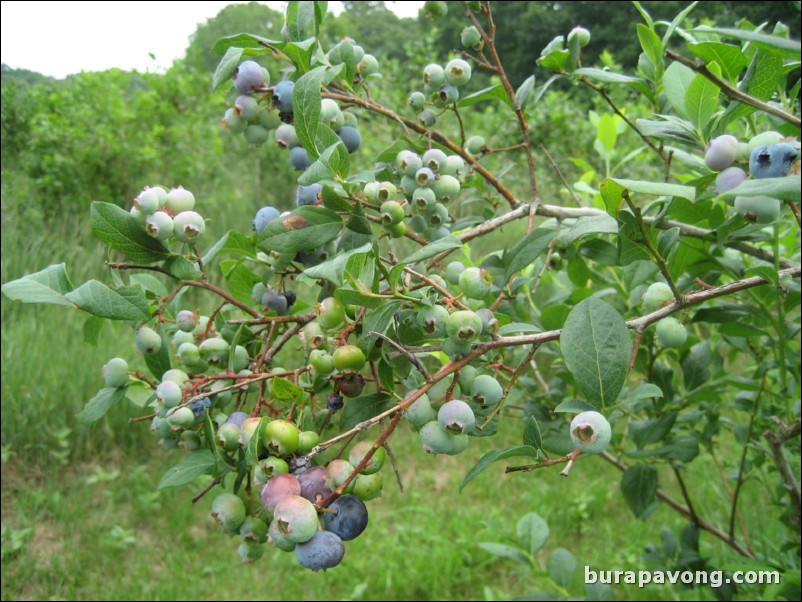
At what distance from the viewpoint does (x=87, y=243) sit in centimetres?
485

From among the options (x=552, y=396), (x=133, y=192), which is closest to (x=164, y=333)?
(x=552, y=396)

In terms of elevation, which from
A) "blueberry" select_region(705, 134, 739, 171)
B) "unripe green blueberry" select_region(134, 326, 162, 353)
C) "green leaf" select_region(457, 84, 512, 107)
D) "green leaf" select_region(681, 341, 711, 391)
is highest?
"green leaf" select_region(457, 84, 512, 107)

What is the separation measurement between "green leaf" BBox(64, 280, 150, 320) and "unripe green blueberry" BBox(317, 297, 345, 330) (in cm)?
21

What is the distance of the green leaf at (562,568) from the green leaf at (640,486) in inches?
13.5

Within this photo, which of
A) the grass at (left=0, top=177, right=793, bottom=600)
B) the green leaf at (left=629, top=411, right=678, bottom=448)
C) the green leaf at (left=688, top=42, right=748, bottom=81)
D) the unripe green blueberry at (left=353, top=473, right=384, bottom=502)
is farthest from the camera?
the grass at (left=0, top=177, right=793, bottom=600)

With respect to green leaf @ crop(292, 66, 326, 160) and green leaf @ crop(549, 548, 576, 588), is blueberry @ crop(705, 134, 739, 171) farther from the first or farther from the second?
green leaf @ crop(549, 548, 576, 588)

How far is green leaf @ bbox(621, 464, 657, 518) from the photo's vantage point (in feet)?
4.01

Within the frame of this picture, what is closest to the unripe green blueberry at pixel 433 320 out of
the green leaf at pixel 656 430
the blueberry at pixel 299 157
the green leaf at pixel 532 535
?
the blueberry at pixel 299 157

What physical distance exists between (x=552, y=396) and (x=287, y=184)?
18.4 feet

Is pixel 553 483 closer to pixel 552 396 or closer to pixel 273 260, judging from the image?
pixel 552 396

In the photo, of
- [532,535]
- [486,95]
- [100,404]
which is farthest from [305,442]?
[532,535]

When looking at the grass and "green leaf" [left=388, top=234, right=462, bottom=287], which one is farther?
the grass

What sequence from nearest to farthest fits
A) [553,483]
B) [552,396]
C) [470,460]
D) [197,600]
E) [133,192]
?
1. [552,396]
2. [197,600]
3. [553,483]
4. [470,460]
5. [133,192]

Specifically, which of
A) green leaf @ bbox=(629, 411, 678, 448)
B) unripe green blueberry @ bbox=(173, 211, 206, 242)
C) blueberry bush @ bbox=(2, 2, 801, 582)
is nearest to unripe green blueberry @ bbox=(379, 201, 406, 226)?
blueberry bush @ bbox=(2, 2, 801, 582)
